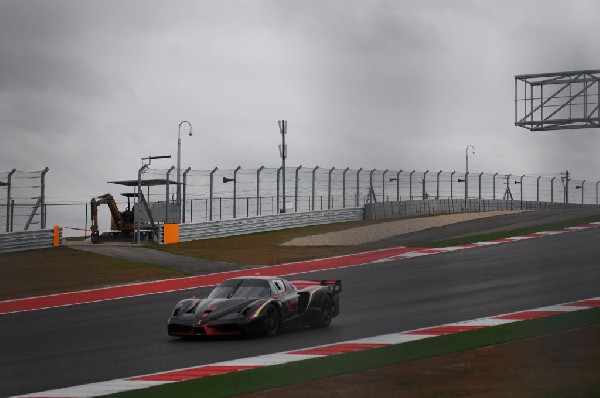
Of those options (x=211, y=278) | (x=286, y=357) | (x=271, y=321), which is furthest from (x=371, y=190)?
(x=286, y=357)

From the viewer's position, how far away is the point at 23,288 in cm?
2600

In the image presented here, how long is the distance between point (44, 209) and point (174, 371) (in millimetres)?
27306

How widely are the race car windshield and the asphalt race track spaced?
0.74 meters

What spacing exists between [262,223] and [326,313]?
26.6 meters

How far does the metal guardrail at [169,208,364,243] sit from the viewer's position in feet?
133

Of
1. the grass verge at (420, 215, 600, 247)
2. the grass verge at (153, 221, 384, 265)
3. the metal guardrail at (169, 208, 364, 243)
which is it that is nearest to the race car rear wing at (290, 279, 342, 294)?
the grass verge at (153, 221, 384, 265)

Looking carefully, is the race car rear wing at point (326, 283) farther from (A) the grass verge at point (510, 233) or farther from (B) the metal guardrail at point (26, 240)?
(B) the metal guardrail at point (26, 240)

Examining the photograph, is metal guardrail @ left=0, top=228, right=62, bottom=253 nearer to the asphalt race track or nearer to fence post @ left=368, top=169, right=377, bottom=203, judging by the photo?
the asphalt race track

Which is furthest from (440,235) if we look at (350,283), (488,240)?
(350,283)

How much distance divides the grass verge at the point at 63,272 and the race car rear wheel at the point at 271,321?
10232 mm

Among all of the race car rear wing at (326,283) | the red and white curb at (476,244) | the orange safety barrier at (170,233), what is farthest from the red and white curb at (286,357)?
the orange safety barrier at (170,233)

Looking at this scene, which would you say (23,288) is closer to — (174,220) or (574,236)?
(174,220)

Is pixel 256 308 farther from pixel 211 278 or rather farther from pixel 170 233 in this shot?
pixel 170 233

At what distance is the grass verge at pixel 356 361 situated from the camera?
11.1 m
